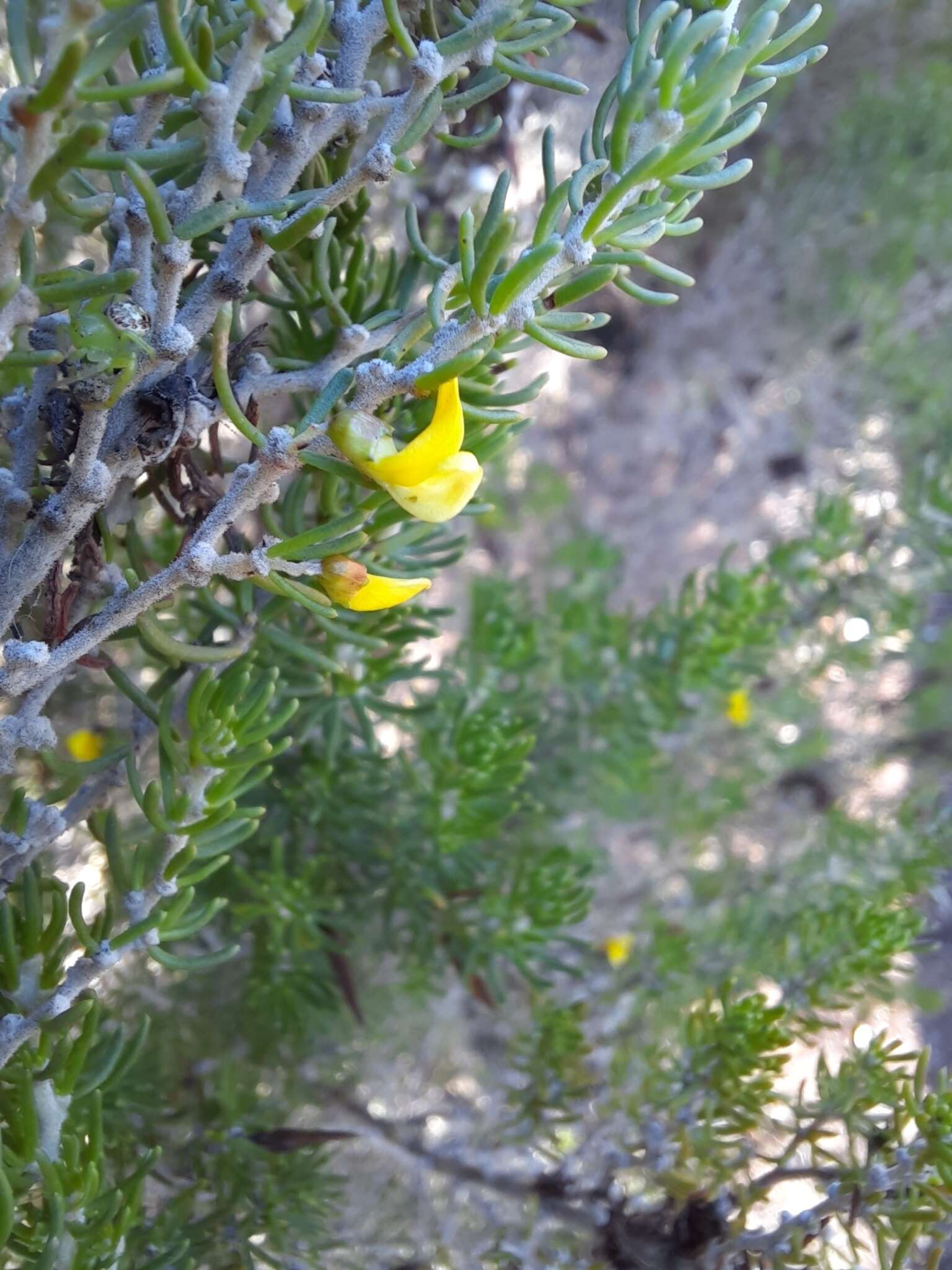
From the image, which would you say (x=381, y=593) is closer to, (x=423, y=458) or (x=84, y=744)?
(x=423, y=458)

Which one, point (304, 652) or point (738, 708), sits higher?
point (304, 652)

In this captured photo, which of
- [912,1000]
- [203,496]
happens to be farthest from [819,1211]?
[912,1000]

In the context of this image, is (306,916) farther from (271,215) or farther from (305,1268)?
(271,215)

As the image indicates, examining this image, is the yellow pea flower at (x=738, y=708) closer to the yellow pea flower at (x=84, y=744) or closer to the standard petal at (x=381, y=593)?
the yellow pea flower at (x=84, y=744)

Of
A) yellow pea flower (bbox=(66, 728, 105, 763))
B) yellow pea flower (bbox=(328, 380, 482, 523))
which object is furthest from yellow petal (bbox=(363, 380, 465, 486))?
yellow pea flower (bbox=(66, 728, 105, 763))

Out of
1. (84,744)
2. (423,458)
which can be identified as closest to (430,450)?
(423,458)

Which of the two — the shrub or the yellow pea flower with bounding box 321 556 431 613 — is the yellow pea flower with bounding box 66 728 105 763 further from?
the yellow pea flower with bounding box 321 556 431 613
